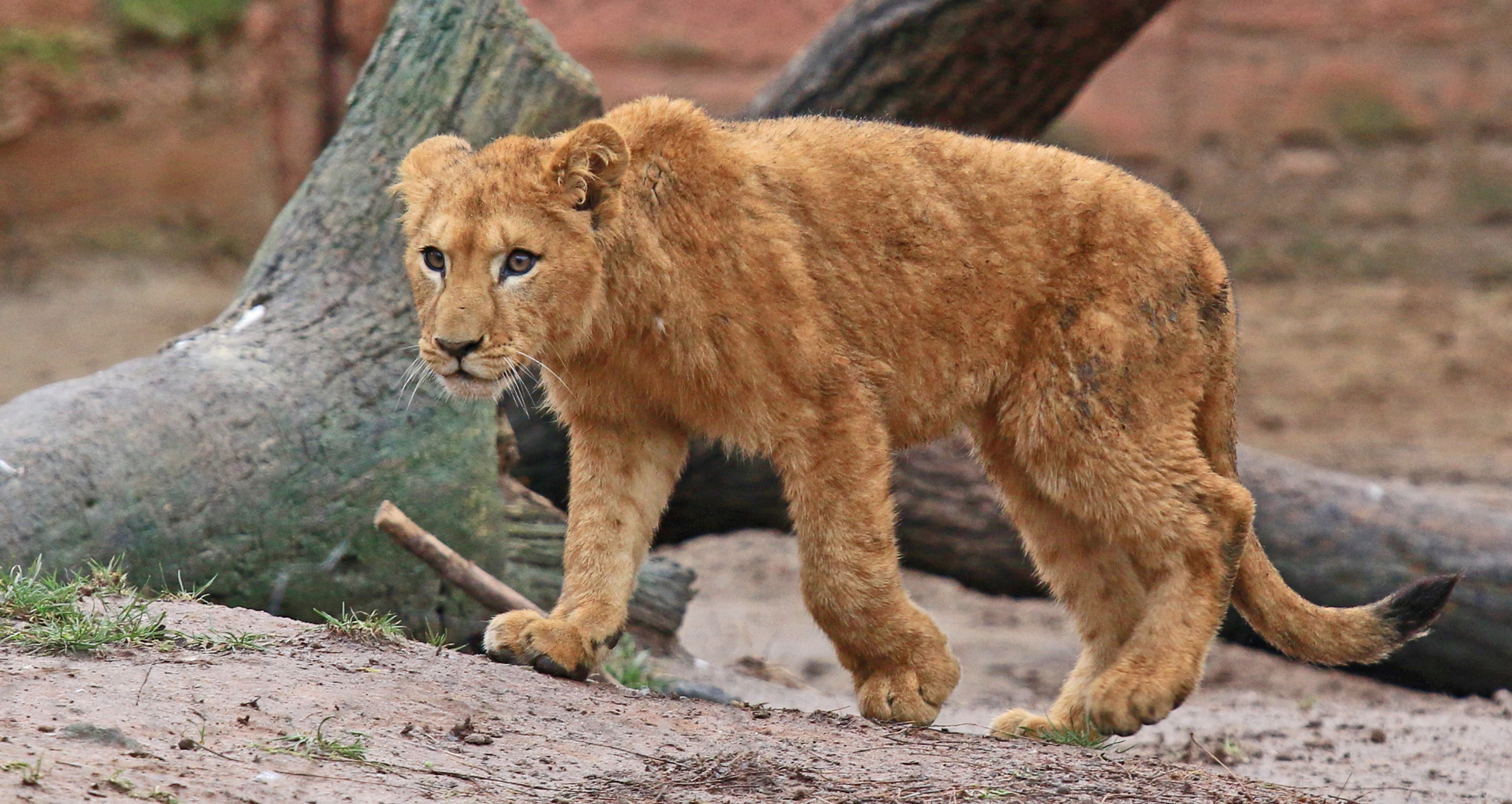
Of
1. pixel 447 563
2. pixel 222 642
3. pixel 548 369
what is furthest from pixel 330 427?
pixel 222 642

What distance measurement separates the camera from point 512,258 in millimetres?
4270

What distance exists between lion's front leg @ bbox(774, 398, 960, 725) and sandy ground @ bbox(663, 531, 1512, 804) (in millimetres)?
205

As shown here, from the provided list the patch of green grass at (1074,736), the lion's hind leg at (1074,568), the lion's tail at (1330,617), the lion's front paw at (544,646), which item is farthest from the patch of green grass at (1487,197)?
the lion's front paw at (544,646)

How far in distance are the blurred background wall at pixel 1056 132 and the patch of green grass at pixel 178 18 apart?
0.06ft

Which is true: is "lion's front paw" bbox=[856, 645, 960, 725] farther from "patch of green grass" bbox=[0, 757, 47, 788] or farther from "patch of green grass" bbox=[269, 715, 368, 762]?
"patch of green grass" bbox=[0, 757, 47, 788]

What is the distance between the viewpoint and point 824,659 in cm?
829

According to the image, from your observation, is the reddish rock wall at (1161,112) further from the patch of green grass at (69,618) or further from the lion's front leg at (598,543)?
the patch of green grass at (69,618)

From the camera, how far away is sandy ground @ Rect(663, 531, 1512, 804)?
531cm

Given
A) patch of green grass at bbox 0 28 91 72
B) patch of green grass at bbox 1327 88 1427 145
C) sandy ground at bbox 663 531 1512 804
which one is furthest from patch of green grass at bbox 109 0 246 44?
patch of green grass at bbox 1327 88 1427 145

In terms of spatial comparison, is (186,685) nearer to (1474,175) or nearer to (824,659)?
(824,659)

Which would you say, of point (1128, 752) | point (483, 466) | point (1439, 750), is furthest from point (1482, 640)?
point (483, 466)

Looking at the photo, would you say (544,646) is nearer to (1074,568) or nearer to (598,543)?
(598,543)

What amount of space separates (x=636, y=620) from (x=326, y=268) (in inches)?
80.8

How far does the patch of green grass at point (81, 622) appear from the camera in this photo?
12.3 feet
